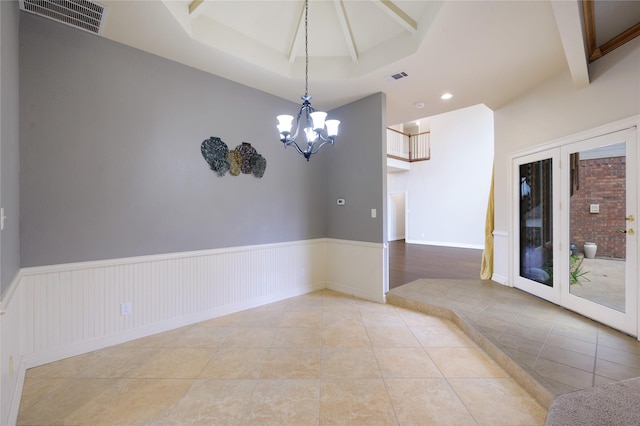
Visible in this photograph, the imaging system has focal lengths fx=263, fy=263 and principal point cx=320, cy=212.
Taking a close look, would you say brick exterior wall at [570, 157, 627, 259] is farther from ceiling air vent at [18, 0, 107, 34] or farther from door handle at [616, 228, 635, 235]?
ceiling air vent at [18, 0, 107, 34]

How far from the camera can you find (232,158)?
3.45 m

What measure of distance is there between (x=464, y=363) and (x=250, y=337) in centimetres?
Answer: 209

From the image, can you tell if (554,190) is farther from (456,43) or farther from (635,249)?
(456,43)

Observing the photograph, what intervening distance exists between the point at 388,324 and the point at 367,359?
82 cm

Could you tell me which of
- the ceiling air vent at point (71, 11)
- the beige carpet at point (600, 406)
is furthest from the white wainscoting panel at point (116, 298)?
the beige carpet at point (600, 406)

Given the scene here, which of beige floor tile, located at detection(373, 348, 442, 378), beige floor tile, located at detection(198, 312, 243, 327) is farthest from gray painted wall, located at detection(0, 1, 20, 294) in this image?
beige floor tile, located at detection(373, 348, 442, 378)

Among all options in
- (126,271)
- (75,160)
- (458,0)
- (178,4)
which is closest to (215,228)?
(126,271)

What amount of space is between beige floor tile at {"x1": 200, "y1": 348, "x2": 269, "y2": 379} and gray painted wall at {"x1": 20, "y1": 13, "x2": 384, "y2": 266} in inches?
51.9

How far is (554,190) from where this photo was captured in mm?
3314

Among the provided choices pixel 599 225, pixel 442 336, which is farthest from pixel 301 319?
Answer: pixel 599 225

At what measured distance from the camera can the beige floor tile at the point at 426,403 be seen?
5.62ft

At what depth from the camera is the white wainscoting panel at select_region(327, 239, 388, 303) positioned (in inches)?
151

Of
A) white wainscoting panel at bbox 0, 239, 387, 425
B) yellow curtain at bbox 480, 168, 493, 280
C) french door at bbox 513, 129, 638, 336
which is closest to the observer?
white wainscoting panel at bbox 0, 239, 387, 425

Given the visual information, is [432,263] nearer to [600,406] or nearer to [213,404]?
[600,406]
